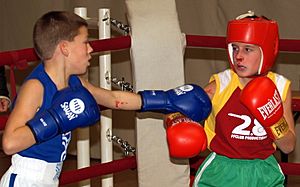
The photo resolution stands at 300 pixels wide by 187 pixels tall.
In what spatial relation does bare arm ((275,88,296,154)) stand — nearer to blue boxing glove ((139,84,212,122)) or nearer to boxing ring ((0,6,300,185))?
blue boxing glove ((139,84,212,122))

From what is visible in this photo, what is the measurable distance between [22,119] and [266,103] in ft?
2.62

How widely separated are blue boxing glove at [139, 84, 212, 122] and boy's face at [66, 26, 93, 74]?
361 mm

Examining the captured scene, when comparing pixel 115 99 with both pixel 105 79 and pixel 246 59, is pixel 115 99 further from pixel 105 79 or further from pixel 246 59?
pixel 105 79

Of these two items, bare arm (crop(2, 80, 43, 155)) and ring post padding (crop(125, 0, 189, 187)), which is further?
ring post padding (crop(125, 0, 189, 187))

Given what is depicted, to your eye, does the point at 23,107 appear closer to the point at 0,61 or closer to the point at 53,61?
the point at 53,61

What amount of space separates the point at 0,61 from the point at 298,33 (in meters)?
2.61

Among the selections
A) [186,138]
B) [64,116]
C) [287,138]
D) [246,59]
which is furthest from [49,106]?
[287,138]

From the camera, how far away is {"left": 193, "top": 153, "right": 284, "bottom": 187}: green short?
8.27ft

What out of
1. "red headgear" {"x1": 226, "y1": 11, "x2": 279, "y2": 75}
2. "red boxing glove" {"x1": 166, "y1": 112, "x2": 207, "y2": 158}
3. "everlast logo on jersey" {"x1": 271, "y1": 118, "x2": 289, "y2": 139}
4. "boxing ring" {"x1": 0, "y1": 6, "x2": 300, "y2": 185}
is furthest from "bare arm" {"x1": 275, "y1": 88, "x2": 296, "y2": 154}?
"boxing ring" {"x1": 0, "y1": 6, "x2": 300, "y2": 185}

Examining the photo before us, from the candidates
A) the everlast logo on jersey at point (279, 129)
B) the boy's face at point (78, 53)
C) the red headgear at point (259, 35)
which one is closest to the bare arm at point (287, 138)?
the everlast logo on jersey at point (279, 129)

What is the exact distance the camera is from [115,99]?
2.60 m

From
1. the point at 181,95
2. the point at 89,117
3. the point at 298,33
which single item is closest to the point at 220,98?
the point at 181,95

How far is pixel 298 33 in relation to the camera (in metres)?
4.68

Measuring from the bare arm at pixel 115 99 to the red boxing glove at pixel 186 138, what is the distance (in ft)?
0.54
